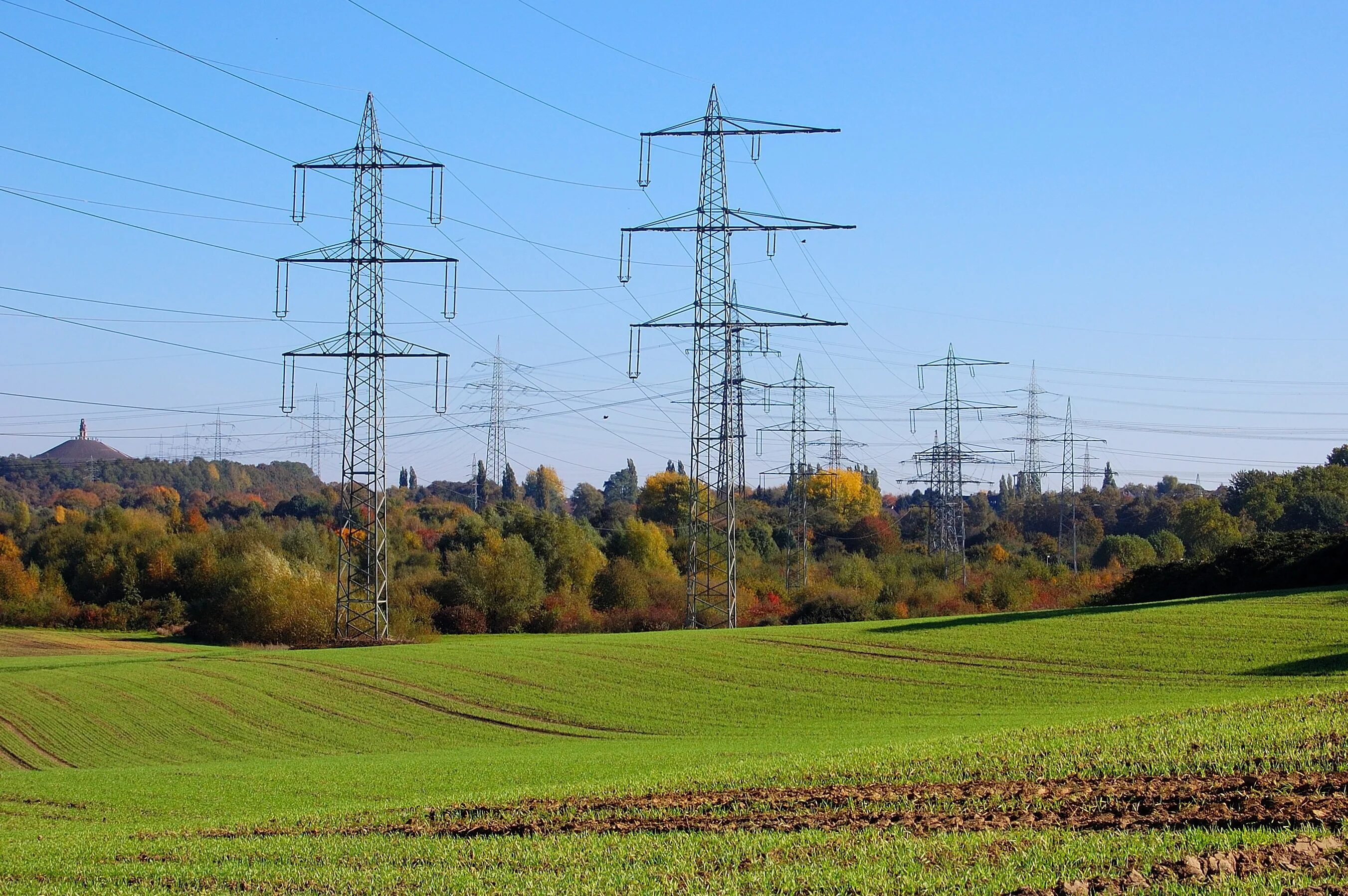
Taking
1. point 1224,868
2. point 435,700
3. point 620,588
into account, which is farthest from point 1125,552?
point 1224,868

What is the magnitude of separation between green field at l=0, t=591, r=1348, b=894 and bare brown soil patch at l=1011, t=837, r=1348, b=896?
22cm

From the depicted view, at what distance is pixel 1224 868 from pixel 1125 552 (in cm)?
10367

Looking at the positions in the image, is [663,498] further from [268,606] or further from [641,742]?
[641,742]

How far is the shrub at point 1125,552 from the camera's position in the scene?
347ft

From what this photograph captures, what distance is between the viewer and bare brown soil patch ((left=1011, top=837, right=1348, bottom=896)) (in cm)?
988

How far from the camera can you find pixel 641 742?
105ft

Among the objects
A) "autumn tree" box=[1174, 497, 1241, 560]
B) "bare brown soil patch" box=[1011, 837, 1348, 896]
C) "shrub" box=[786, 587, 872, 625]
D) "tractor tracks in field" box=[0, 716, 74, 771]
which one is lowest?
"tractor tracks in field" box=[0, 716, 74, 771]

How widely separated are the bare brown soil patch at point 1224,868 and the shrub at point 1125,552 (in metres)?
98.3

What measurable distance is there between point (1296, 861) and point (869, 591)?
7159 centimetres

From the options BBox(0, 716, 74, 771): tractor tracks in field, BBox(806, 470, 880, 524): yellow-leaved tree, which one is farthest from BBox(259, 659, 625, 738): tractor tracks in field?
BBox(806, 470, 880, 524): yellow-leaved tree

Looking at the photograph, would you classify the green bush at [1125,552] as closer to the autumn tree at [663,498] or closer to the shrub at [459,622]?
the autumn tree at [663,498]

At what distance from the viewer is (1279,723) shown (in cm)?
1802

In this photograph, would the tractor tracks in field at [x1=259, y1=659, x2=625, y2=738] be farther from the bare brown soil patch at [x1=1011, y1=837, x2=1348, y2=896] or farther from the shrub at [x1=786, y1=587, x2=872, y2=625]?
the shrub at [x1=786, y1=587, x2=872, y2=625]

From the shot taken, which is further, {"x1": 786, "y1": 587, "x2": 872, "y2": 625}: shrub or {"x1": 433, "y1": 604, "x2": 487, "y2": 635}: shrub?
{"x1": 433, "y1": 604, "x2": 487, "y2": 635}: shrub
